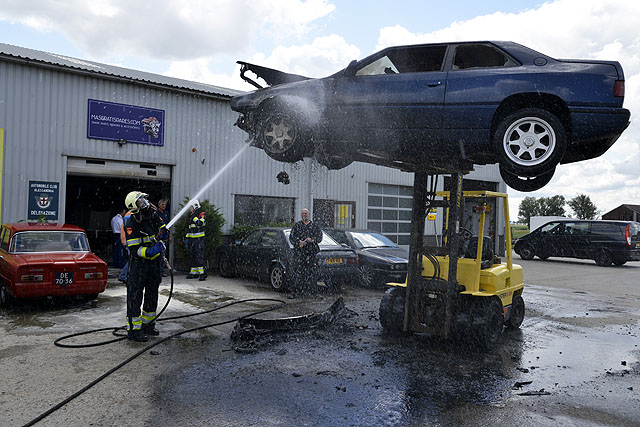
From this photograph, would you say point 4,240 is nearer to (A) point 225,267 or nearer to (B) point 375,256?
(A) point 225,267

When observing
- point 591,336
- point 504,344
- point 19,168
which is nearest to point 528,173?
point 504,344

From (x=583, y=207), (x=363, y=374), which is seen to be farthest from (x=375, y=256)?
(x=583, y=207)

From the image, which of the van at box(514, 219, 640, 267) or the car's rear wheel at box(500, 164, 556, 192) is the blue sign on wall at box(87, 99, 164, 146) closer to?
the car's rear wheel at box(500, 164, 556, 192)

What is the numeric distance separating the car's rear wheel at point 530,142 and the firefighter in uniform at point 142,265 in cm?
452

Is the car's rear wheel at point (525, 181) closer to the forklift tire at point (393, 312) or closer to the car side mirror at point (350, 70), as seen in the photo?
the car side mirror at point (350, 70)

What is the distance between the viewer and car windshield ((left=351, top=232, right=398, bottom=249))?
467 inches

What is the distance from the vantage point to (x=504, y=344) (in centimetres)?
675

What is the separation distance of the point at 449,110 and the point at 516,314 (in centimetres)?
430

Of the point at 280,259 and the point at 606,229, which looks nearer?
the point at 280,259

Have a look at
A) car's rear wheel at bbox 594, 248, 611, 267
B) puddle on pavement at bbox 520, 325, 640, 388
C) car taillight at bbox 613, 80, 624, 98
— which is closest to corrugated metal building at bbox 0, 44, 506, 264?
puddle on pavement at bbox 520, 325, 640, 388

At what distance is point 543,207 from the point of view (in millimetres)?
58406

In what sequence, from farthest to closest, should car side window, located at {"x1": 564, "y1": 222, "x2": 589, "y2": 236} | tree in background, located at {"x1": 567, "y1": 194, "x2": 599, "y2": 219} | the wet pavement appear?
tree in background, located at {"x1": 567, "y1": 194, "x2": 599, "y2": 219} → car side window, located at {"x1": 564, "y1": 222, "x2": 589, "y2": 236} → the wet pavement

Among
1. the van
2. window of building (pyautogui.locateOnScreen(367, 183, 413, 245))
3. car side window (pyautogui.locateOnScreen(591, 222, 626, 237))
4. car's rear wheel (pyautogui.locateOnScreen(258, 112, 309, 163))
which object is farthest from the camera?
window of building (pyautogui.locateOnScreen(367, 183, 413, 245))

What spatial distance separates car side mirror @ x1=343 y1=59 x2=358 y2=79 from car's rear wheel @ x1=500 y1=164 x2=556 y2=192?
1.86 m
